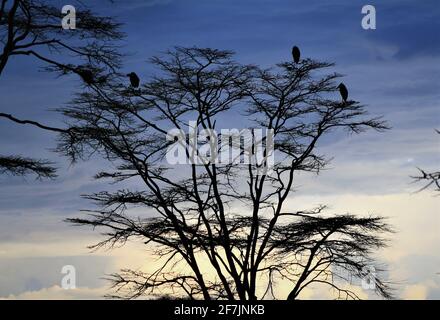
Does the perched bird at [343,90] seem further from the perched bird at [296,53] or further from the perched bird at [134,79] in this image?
the perched bird at [134,79]

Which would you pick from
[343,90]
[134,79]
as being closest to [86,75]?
[134,79]

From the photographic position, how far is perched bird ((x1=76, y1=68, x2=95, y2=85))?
19172 millimetres

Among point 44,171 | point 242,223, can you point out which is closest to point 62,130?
point 44,171

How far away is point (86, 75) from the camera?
19188 millimetres

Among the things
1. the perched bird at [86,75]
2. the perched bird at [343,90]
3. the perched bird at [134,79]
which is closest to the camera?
the perched bird at [86,75]

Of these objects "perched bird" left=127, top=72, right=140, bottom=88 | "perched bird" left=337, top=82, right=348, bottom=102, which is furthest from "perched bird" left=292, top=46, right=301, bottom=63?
"perched bird" left=127, top=72, right=140, bottom=88

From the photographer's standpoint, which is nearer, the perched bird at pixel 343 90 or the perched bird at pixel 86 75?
the perched bird at pixel 86 75

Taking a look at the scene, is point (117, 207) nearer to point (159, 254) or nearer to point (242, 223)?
point (159, 254)

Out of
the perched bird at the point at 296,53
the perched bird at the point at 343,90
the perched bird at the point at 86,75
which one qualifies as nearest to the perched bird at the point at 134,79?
the perched bird at the point at 86,75

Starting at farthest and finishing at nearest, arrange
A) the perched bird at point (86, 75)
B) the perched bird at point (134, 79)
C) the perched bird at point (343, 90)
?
1. the perched bird at point (343, 90)
2. the perched bird at point (134, 79)
3. the perched bird at point (86, 75)

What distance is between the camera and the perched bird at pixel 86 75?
755 inches

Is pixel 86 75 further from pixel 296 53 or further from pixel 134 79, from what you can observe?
pixel 296 53

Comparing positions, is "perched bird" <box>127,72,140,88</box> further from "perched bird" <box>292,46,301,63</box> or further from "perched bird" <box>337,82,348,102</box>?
"perched bird" <box>337,82,348,102</box>

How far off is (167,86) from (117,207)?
4143mm
